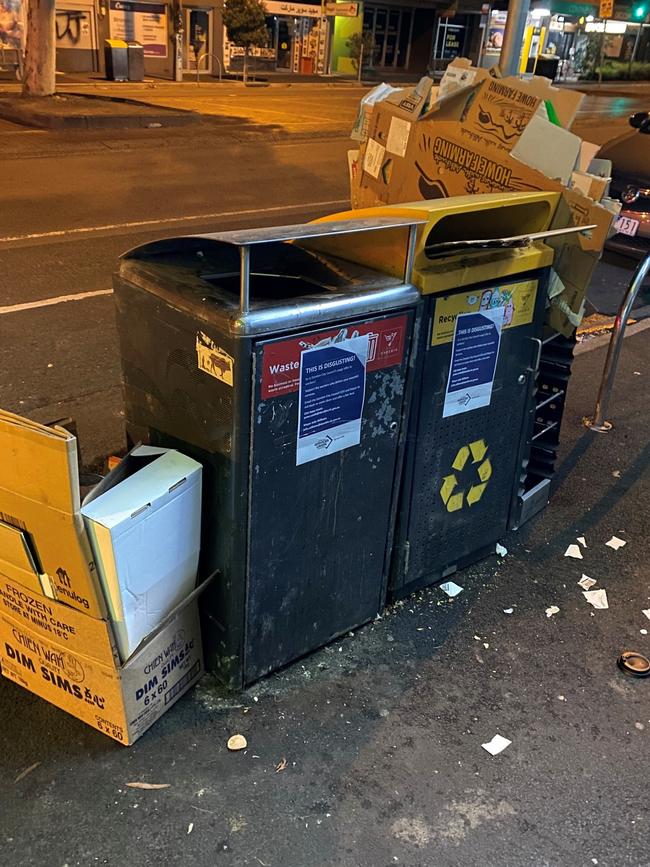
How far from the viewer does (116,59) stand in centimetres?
1998

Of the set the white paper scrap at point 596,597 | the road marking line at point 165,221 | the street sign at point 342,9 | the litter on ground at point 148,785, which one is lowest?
the white paper scrap at point 596,597

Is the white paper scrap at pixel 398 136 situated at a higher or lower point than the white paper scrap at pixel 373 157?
higher

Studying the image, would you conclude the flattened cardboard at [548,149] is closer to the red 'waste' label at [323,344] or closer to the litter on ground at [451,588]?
the red 'waste' label at [323,344]

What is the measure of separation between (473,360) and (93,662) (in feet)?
5.39

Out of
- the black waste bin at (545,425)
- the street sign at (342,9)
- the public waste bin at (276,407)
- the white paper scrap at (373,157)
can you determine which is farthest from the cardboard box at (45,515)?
the street sign at (342,9)

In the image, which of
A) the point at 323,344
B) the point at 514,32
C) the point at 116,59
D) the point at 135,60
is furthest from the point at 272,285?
the point at 135,60

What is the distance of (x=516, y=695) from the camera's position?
8.87 feet

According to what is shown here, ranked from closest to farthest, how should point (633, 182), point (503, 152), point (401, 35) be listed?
point (503, 152) < point (633, 182) < point (401, 35)

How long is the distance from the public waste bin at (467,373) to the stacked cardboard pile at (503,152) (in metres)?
0.14

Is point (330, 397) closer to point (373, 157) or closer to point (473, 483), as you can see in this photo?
point (473, 483)

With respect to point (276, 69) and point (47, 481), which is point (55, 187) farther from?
point (276, 69)

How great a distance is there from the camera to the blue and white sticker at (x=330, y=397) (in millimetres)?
2275

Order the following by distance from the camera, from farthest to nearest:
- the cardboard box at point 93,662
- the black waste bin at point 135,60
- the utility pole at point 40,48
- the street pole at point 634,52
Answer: the street pole at point 634,52 < the black waste bin at point 135,60 < the utility pole at point 40,48 < the cardboard box at point 93,662

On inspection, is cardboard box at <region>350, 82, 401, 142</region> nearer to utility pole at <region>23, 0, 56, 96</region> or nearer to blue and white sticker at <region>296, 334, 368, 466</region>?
blue and white sticker at <region>296, 334, 368, 466</region>
